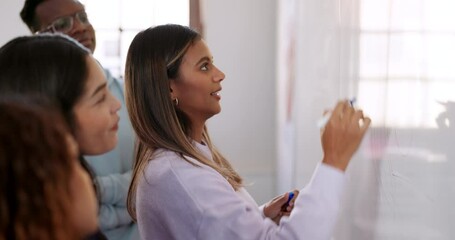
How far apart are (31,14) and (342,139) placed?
113 centimetres

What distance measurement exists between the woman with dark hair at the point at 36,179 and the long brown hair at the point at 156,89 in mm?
577

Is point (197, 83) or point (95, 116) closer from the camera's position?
point (95, 116)

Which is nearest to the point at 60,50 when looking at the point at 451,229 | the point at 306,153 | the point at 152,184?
the point at 152,184

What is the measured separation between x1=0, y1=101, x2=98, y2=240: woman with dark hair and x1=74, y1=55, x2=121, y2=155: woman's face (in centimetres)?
28

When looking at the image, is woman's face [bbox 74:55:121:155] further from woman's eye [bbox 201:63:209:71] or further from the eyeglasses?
the eyeglasses

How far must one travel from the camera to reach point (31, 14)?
1848 mm

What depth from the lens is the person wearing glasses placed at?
1.80 m

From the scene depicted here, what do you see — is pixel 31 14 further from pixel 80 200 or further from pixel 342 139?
pixel 80 200

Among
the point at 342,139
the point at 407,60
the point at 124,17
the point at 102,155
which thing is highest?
the point at 407,60

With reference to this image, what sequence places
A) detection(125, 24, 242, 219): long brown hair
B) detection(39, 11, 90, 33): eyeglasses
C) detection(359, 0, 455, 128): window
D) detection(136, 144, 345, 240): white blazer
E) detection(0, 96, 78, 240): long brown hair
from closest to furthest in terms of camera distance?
detection(0, 96, 78, 240): long brown hair
detection(359, 0, 455, 128): window
detection(136, 144, 345, 240): white blazer
detection(125, 24, 242, 219): long brown hair
detection(39, 11, 90, 33): eyeglasses

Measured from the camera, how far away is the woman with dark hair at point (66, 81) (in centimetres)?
90

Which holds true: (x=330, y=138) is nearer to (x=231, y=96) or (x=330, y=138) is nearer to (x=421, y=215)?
(x=421, y=215)

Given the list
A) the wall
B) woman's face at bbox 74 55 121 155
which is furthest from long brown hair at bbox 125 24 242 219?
the wall

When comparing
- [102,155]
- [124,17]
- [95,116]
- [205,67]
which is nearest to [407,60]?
[205,67]
